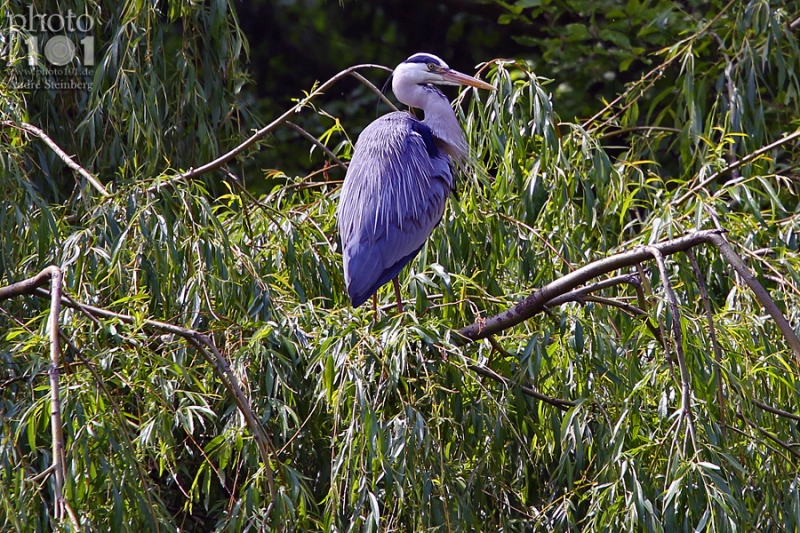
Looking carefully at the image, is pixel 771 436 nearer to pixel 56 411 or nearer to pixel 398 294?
pixel 398 294

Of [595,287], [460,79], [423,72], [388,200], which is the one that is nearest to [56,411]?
[595,287]

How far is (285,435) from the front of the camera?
7.14 ft

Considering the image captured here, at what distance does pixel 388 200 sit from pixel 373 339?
36.9 inches

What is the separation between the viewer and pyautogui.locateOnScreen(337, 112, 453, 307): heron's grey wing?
9.01 feet

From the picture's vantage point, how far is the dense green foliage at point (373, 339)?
1.93 meters

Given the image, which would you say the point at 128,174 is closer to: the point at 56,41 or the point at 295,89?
the point at 56,41

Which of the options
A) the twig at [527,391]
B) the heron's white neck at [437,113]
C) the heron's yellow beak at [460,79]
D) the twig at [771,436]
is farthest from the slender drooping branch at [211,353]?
the heron's white neck at [437,113]

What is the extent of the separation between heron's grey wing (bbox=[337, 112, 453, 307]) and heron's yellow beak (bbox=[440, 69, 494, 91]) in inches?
7.4

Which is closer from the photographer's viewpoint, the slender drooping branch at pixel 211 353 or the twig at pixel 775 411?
the slender drooping branch at pixel 211 353

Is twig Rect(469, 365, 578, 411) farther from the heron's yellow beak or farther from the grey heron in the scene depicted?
the heron's yellow beak

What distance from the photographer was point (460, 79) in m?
3.17

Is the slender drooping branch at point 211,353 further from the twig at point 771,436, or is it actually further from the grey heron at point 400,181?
the twig at point 771,436

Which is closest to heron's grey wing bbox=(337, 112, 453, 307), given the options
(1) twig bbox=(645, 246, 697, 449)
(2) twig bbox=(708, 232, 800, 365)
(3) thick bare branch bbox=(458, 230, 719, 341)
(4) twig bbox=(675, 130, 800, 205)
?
(3) thick bare branch bbox=(458, 230, 719, 341)

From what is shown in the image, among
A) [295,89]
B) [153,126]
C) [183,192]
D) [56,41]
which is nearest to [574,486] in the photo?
[183,192]
